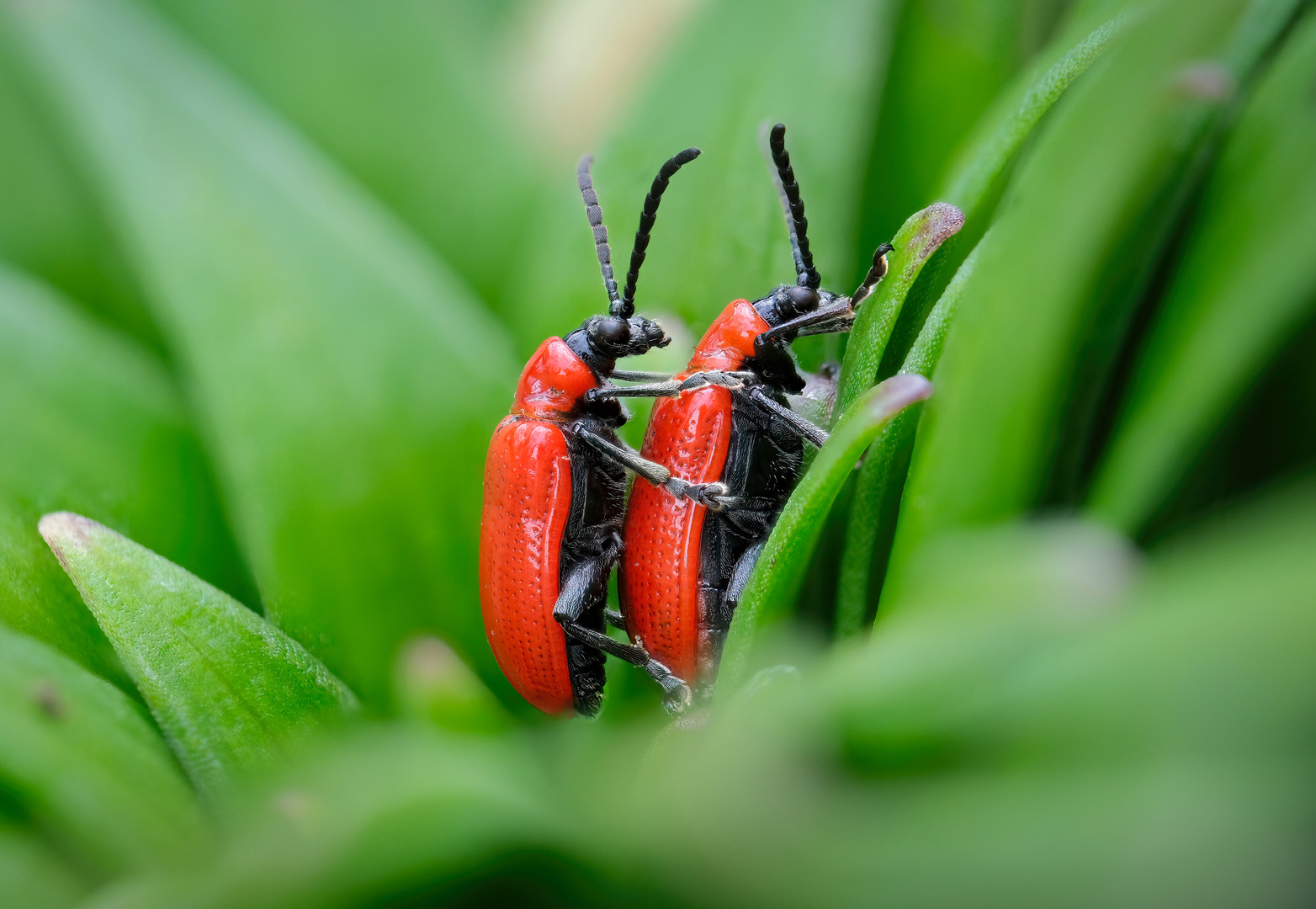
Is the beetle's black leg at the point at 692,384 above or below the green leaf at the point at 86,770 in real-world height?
above

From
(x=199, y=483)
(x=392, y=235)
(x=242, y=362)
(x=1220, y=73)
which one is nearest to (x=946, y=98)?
(x=1220, y=73)

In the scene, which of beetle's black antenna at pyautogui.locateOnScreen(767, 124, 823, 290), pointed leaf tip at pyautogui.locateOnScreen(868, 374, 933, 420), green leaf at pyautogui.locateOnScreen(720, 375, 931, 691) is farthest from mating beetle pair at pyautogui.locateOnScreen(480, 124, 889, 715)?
pointed leaf tip at pyautogui.locateOnScreen(868, 374, 933, 420)

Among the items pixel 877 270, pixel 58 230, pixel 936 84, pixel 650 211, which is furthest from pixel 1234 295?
pixel 58 230

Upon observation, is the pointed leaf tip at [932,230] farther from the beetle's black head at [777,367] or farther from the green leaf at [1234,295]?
the beetle's black head at [777,367]

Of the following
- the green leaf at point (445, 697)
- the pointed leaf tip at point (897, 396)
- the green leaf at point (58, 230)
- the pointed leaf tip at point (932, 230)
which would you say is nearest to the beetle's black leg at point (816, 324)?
the pointed leaf tip at point (932, 230)

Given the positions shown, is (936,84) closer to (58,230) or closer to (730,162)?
(730,162)

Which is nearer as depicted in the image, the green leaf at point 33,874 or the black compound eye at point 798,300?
the green leaf at point 33,874
